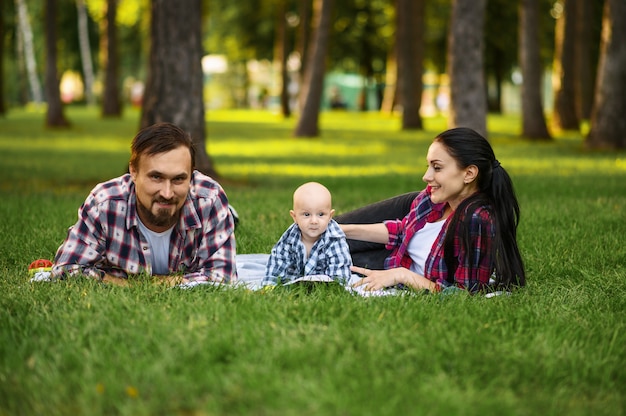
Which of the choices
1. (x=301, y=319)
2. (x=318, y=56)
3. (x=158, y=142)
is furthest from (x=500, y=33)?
(x=301, y=319)

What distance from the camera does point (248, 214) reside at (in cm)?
888

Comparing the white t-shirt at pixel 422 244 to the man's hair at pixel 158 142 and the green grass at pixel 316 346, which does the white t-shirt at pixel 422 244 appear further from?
the man's hair at pixel 158 142

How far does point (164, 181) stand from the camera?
490 centimetres

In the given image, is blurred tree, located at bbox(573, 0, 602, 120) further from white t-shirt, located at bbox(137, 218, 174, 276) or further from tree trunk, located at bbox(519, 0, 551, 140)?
white t-shirt, located at bbox(137, 218, 174, 276)

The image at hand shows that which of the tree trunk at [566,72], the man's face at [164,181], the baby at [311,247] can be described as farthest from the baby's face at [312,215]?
the tree trunk at [566,72]

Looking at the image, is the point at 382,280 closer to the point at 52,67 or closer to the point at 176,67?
the point at 176,67

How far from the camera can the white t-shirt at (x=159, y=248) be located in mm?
5348

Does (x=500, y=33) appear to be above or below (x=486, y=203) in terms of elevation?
above

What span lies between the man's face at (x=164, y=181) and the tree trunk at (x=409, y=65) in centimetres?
2359

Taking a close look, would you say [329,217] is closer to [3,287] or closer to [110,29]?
[3,287]

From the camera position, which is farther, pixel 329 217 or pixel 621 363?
pixel 329 217

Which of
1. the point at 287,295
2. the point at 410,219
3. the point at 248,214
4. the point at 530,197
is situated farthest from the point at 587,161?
the point at 287,295

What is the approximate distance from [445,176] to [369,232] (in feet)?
3.46

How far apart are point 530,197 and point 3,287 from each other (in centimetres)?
736
